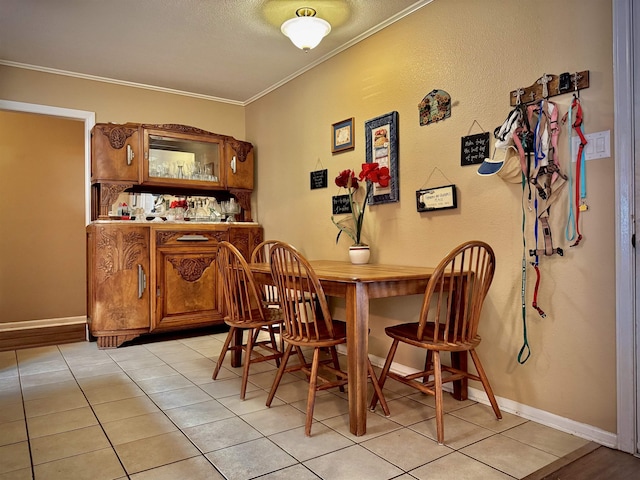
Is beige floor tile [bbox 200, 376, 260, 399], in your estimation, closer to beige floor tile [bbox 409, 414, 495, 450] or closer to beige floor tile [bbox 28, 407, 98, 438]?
beige floor tile [bbox 28, 407, 98, 438]

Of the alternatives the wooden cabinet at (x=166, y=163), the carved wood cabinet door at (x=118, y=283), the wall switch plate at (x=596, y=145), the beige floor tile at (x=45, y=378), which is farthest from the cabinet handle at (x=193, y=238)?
the wall switch plate at (x=596, y=145)

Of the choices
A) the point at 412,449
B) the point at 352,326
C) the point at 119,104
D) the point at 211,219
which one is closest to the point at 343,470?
the point at 412,449

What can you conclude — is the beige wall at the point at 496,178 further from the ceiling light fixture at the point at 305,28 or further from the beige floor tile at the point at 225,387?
the beige floor tile at the point at 225,387

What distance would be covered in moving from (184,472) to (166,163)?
126 inches

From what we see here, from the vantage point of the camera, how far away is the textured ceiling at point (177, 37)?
2.91 m

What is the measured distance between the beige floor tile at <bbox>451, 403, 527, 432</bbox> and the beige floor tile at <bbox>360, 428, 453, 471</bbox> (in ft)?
1.16

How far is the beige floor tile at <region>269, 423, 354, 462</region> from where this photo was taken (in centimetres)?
191

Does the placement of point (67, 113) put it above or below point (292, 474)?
above

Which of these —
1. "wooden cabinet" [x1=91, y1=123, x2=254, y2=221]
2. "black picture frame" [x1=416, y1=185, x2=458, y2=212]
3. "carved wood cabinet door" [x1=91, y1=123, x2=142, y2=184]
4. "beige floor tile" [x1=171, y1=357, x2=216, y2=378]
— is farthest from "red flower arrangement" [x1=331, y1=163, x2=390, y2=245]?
"carved wood cabinet door" [x1=91, y1=123, x2=142, y2=184]

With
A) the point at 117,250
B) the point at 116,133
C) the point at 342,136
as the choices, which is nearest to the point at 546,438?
the point at 342,136

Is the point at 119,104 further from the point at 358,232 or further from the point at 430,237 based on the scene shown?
the point at 430,237

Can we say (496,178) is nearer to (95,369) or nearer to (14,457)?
(14,457)

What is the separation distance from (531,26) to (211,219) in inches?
135

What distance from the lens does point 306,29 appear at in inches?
111
